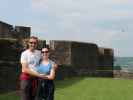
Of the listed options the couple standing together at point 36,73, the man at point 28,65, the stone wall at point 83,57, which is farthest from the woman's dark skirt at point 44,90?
the stone wall at point 83,57

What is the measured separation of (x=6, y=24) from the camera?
24.2 meters

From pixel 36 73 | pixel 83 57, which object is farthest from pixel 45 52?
pixel 83 57

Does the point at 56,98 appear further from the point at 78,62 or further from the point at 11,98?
the point at 78,62

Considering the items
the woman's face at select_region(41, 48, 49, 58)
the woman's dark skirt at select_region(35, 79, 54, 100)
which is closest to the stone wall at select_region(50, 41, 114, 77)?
the woman's dark skirt at select_region(35, 79, 54, 100)

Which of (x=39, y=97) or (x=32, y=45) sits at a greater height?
(x=32, y=45)

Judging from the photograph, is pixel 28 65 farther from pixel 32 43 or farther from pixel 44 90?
pixel 44 90

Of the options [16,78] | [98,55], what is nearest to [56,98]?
[16,78]

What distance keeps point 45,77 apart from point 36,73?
0.19m

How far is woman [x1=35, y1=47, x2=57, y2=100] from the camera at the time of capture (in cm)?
955

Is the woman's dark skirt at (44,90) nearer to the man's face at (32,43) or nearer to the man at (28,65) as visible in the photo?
the man at (28,65)

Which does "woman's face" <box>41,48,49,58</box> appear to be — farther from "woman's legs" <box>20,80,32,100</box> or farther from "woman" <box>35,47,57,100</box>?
"woman's legs" <box>20,80,32,100</box>

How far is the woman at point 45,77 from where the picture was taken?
31.3 ft

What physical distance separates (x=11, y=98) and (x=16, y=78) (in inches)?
134

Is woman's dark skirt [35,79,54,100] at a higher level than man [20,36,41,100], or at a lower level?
lower
